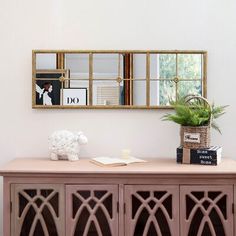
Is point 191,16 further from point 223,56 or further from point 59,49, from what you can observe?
point 59,49

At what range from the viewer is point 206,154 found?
75.3 inches

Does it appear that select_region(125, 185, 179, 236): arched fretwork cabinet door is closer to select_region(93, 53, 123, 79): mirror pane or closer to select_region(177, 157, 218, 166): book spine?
select_region(177, 157, 218, 166): book spine

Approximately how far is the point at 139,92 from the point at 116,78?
171 millimetres

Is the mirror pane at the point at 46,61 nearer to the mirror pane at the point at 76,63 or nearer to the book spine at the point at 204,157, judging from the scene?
the mirror pane at the point at 76,63

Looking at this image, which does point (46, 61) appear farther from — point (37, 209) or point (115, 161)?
point (37, 209)

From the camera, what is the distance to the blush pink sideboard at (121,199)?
1763mm

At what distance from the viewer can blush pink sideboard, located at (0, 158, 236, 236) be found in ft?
5.78

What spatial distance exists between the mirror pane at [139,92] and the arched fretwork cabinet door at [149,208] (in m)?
0.61

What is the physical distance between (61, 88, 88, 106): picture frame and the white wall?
0.06 meters

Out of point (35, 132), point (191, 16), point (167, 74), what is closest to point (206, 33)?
point (191, 16)

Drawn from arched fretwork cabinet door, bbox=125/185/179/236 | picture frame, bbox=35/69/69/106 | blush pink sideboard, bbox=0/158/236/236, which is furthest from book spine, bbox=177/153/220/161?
picture frame, bbox=35/69/69/106

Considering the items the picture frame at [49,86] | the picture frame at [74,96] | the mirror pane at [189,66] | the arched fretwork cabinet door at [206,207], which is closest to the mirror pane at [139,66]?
the mirror pane at [189,66]

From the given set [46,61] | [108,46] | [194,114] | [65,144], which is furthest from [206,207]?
[46,61]

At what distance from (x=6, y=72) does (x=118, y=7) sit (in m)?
0.83
